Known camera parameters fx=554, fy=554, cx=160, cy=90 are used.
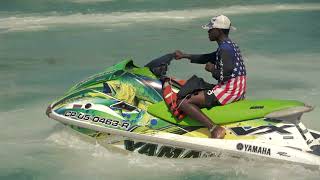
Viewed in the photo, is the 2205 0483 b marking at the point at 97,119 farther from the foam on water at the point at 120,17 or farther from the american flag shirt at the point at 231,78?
the foam on water at the point at 120,17

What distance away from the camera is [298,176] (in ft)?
14.4

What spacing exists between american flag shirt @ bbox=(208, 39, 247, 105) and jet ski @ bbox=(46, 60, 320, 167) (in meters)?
0.08

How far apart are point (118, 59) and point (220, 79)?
212 inches

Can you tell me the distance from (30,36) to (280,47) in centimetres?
570

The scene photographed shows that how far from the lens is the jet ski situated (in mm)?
4488

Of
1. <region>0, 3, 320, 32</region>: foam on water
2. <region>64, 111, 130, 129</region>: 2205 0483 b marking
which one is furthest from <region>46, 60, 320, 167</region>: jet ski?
<region>0, 3, 320, 32</region>: foam on water

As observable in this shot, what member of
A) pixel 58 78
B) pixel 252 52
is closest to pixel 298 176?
pixel 58 78

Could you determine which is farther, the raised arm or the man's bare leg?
the raised arm

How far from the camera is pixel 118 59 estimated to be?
32.1 ft

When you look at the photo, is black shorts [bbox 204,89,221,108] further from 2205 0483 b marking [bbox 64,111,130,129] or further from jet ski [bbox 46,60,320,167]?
2205 0483 b marking [bbox 64,111,130,129]

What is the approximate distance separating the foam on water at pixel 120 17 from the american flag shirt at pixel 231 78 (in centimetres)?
1005

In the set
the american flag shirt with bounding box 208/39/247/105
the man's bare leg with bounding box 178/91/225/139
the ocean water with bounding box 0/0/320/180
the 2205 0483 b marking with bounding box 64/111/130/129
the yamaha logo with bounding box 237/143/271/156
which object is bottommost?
the ocean water with bounding box 0/0/320/180

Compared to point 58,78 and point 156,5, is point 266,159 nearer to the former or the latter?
point 58,78

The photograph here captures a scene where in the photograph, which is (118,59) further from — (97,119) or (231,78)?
(231,78)
